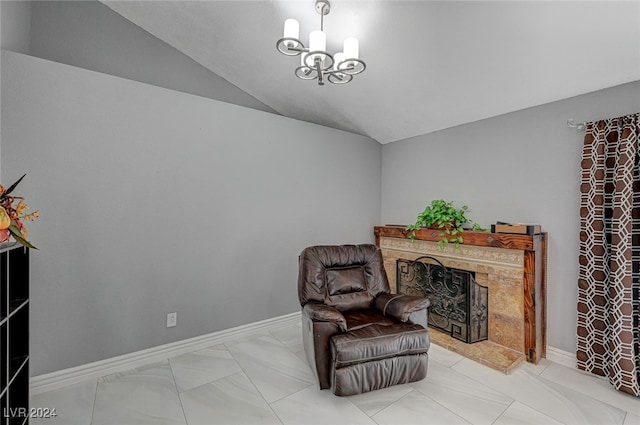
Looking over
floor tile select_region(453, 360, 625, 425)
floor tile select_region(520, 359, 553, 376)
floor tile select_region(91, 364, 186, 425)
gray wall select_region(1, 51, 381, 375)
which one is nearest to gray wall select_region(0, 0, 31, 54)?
gray wall select_region(1, 51, 381, 375)

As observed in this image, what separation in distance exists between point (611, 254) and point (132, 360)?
396 centimetres

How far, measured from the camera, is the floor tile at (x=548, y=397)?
75.9 inches

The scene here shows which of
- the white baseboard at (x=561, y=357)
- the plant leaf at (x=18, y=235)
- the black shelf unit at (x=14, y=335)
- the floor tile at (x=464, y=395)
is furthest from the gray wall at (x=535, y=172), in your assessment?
the black shelf unit at (x=14, y=335)

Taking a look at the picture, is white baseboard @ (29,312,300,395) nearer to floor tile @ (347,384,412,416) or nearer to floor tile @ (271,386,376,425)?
floor tile @ (271,386,376,425)

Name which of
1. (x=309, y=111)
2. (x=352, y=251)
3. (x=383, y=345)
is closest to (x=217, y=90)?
(x=309, y=111)

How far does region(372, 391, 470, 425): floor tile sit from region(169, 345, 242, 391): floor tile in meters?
1.23

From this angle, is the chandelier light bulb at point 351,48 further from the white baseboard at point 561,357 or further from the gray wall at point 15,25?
the white baseboard at point 561,357

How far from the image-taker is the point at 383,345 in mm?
2068

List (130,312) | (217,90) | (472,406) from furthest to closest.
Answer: (217,90) < (130,312) < (472,406)

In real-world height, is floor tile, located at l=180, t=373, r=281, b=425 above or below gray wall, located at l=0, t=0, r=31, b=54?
below

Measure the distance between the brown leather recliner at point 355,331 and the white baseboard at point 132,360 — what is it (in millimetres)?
974

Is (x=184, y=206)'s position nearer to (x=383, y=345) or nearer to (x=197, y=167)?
(x=197, y=167)

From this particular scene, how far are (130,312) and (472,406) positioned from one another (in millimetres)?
2758

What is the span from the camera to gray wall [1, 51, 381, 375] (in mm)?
2189
